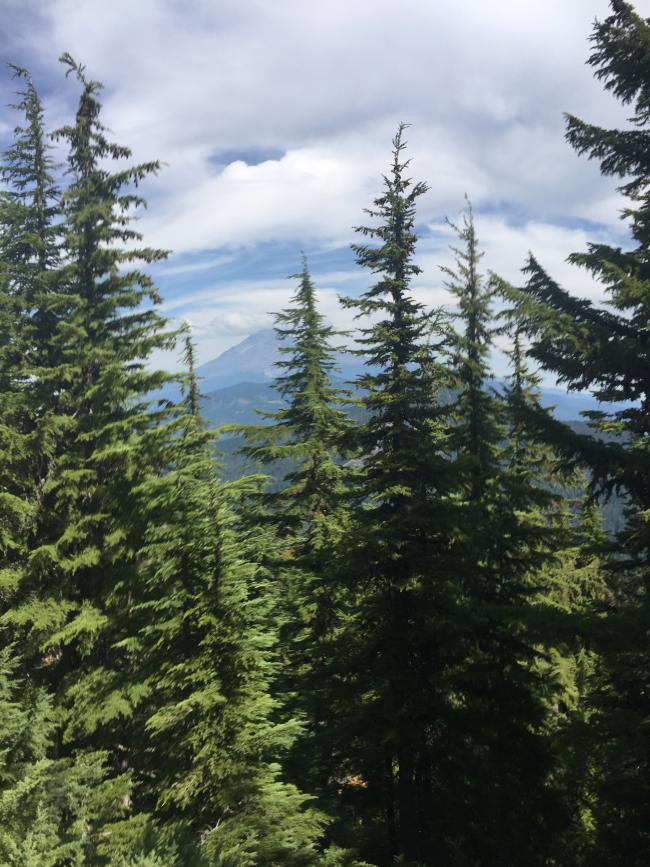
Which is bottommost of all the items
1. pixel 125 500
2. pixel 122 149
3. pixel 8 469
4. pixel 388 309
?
pixel 125 500

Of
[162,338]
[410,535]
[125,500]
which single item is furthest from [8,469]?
[410,535]

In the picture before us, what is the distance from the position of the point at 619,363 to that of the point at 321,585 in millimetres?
7767

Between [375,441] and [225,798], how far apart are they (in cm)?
791

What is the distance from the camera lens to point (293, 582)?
17.9 meters

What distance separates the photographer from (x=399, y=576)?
11.9m

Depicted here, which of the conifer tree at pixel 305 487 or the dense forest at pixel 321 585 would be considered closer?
the dense forest at pixel 321 585

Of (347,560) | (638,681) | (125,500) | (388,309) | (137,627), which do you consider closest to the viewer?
(638,681)

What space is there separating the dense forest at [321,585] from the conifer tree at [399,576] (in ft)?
0.24

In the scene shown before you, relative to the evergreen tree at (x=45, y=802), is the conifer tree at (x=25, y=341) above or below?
above

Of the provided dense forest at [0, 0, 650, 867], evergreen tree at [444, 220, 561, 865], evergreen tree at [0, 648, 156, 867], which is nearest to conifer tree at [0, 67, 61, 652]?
dense forest at [0, 0, 650, 867]

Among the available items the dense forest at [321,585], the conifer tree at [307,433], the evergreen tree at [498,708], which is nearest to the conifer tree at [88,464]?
the dense forest at [321,585]

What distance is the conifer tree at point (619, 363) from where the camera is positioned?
8.61 meters

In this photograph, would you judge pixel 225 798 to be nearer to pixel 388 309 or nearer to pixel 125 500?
pixel 125 500

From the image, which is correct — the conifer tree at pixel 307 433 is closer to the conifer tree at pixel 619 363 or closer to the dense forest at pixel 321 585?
the dense forest at pixel 321 585
